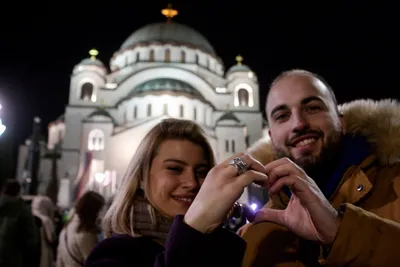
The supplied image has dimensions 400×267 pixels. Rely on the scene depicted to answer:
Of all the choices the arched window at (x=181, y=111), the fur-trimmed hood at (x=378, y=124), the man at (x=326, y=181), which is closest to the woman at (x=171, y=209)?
the man at (x=326, y=181)

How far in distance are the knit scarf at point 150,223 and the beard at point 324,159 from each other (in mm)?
692

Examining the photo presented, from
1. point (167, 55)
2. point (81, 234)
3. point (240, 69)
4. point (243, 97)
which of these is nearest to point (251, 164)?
point (81, 234)

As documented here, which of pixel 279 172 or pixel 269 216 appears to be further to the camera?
pixel 269 216

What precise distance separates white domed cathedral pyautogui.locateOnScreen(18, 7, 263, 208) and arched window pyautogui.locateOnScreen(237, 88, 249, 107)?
102 mm

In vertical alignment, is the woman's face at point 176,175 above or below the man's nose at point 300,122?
below

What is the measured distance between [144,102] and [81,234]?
95.2 ft

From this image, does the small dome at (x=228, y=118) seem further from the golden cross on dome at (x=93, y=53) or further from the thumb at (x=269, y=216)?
the thumb at (x=269, y=216)

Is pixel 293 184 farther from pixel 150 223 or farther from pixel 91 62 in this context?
pixel 91 62

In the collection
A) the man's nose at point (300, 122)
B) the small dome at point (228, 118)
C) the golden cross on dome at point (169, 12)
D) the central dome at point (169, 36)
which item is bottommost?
the man's nose at point (300, 122)

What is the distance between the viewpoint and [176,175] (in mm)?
1646

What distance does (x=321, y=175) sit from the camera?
5.86ft

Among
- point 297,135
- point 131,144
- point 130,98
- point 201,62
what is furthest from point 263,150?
point 201,62

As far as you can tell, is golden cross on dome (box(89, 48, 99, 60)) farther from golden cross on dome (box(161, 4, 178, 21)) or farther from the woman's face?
the woman's face

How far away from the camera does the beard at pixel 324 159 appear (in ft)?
5.77
